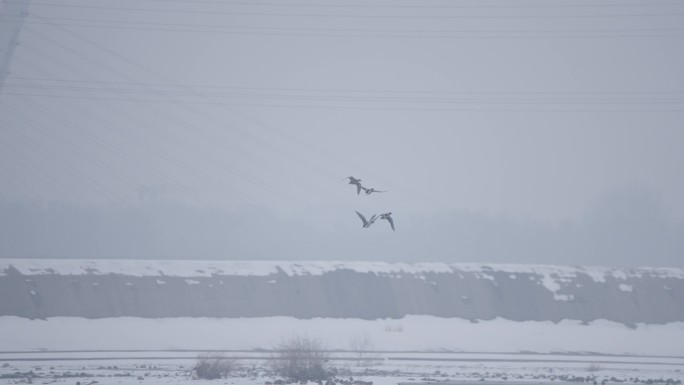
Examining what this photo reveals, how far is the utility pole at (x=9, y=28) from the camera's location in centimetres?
5231

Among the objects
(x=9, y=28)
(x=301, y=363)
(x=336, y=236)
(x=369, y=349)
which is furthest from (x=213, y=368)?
(x=336, y=236)

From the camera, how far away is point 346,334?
2249 inches

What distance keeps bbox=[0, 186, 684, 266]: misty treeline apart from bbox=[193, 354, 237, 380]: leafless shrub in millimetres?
45296

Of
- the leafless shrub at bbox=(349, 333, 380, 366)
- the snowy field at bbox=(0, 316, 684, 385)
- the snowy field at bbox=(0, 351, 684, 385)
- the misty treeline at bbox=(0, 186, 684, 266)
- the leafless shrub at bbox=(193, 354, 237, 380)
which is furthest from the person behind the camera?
the misty treeline at bbox=(0, 186, 684, 266)

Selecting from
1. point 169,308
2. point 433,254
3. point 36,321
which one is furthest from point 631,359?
point 433,254

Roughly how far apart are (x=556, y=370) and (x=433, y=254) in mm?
64205

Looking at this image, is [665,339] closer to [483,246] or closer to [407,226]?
[483,246]

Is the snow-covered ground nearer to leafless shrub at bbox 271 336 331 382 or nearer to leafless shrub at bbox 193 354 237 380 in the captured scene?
leafless shrub at bbox 193 354 237 380

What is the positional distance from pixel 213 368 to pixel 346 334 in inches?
644

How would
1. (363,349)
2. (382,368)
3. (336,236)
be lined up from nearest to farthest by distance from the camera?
(382,368)
(363,349)
(336,236)

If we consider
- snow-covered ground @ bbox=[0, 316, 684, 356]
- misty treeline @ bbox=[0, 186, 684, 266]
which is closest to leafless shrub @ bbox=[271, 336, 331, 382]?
snow-covered ground @ bbox=[0, 316, 684, 356]

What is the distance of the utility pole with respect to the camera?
2060 inches

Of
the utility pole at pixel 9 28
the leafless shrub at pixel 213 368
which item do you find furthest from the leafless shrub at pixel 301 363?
the utility pole at pixel 9 28

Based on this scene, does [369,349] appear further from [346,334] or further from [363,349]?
[346,334]
